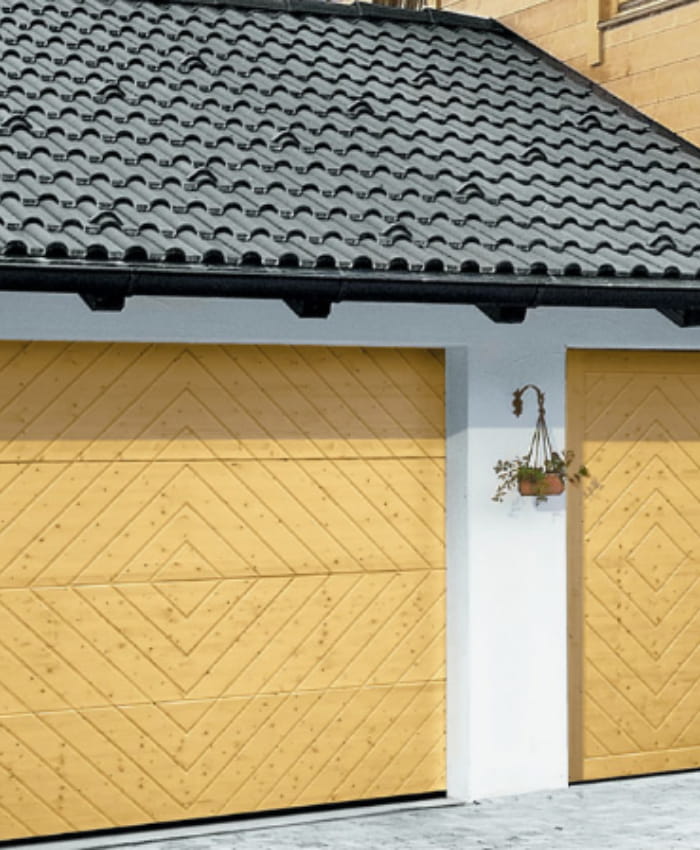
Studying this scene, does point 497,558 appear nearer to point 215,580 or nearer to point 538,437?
point 538,437

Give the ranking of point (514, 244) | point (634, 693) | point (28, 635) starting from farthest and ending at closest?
1. point (634, 693)
2. point (514, 244)
3. point (28, 635)

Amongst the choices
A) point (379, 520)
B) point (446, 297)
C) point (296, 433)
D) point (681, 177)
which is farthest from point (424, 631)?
point (681, 177)

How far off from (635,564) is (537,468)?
3.65 ft

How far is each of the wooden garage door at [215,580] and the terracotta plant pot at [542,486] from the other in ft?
1.67

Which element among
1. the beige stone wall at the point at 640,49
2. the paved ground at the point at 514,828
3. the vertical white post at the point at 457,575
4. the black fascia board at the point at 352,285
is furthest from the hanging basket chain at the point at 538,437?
the beige stone wall at the point at 640,49

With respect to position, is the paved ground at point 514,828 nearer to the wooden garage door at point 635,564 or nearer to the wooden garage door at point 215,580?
the wooden garage door at point 215,580

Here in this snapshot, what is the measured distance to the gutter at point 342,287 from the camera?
26.9 ft

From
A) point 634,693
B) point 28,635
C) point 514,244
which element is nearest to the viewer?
point 28,635

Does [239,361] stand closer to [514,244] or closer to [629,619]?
[514,244]

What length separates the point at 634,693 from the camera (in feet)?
34.7

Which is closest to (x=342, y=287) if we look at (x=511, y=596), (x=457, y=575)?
(x=457, y=575)

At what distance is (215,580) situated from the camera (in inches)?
371

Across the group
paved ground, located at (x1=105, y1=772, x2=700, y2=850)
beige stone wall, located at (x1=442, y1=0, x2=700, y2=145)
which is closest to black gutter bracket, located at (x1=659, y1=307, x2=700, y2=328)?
beige stone wall, located at (x1=442, y1=0, x2=700, y2=145)

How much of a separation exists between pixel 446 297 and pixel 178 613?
86.1 inches
